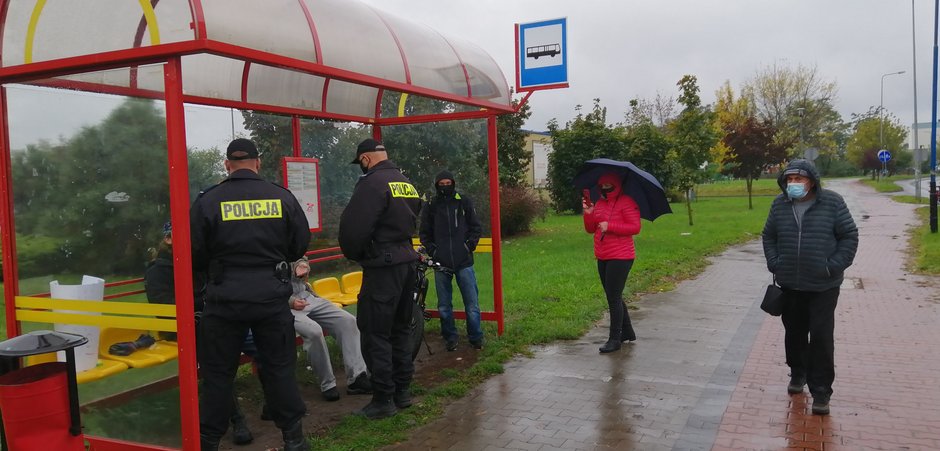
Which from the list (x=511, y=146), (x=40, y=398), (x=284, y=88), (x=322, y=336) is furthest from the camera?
(x=511, y=146)

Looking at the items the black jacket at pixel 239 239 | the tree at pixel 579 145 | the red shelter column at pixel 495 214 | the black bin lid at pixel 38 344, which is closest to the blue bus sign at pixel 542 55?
the red shelter column at pixel 495 214

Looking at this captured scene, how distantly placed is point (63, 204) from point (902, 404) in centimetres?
572

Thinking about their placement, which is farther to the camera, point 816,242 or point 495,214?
point 495,214

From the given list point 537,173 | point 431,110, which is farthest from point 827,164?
point 431,110

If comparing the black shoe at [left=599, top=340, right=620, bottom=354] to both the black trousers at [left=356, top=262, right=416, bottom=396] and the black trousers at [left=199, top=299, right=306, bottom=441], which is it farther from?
the black trousers at [left=199, top=299, right=306, bottom=441]

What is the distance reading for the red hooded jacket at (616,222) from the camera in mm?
6320

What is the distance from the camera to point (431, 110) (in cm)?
757

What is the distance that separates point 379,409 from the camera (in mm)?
4855

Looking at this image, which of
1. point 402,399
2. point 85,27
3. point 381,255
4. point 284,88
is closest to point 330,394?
point 402,399

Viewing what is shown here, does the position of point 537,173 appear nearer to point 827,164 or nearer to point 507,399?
point 507,399

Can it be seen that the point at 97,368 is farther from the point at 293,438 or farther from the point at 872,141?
the point at 872,141

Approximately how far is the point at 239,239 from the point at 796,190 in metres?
3.64

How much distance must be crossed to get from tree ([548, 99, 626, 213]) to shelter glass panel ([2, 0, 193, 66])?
14747 mm

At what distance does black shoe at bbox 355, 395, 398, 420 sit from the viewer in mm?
4832
